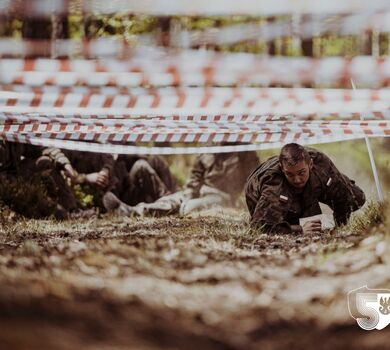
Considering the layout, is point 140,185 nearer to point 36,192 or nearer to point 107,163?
point 107,163

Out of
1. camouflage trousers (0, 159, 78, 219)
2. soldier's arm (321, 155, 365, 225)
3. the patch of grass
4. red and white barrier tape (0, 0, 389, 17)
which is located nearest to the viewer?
red and white barrier tape (0, 0, 389, 17)

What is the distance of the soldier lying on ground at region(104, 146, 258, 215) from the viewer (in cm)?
757

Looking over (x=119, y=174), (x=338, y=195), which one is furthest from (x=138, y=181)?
(x=338, y=195)

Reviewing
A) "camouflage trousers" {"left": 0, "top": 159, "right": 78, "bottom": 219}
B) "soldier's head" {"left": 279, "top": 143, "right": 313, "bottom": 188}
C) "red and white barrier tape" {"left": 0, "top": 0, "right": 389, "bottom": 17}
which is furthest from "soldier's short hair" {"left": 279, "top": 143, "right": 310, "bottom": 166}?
"camouflage trousers" {"left": 0, "top": 159, "right": 78, "bottom": 219}

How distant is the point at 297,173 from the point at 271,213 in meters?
0.32

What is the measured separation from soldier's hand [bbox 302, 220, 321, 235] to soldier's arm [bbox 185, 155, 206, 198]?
3487mm

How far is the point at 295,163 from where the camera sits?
14.6 ft

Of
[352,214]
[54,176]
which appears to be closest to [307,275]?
[352,214]

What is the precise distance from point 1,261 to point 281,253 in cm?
132

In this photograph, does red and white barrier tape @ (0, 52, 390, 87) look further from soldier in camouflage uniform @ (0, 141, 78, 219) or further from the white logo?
soldier in camouflage uniform @ (0, 141, 78, 219)

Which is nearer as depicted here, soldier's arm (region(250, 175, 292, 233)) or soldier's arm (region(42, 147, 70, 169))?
soldier's arm (region(250, 175, 292, 233))

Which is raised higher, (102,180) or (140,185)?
(102,180)

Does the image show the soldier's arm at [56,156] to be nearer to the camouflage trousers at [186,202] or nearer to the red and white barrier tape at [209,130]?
the red and white barrier tape at [209,130]

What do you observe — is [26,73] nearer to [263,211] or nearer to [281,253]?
[281,253]
